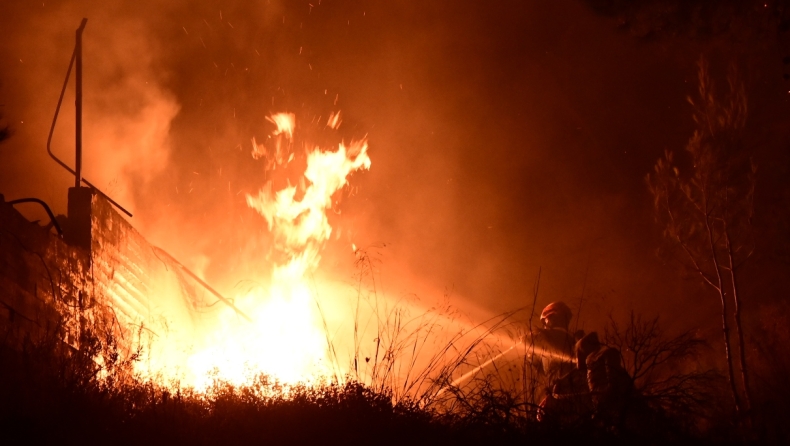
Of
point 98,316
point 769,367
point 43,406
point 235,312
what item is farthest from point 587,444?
point 769,367

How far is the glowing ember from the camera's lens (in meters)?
10.6

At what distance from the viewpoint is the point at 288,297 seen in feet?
40.4

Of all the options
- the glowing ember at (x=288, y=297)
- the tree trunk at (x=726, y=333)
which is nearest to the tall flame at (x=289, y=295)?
the glowing ember at (x=288, y=297)

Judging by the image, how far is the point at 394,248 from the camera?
2339 cm

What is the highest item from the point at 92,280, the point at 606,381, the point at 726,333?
the point at 726,333

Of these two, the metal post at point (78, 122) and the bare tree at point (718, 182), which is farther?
the bare tree at point (718, 182)

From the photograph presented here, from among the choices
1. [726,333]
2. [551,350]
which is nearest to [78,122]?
[551,350]

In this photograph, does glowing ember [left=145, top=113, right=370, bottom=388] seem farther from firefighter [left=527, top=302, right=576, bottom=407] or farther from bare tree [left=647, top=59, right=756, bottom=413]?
bare tree [left=647, top=59, right=756, bottom=413]

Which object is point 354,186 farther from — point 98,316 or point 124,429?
point 124,429

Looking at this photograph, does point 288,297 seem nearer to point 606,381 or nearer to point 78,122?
point 78,122

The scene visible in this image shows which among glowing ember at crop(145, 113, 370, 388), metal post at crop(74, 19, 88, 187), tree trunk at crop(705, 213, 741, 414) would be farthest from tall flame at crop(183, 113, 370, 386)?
tree trunk at crop(705, 213, 741, 414)

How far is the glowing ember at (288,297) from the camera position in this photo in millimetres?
10562

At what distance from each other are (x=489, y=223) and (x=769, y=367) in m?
9.84

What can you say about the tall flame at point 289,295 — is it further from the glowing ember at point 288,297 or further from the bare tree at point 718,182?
the bare tree at point 718,182
